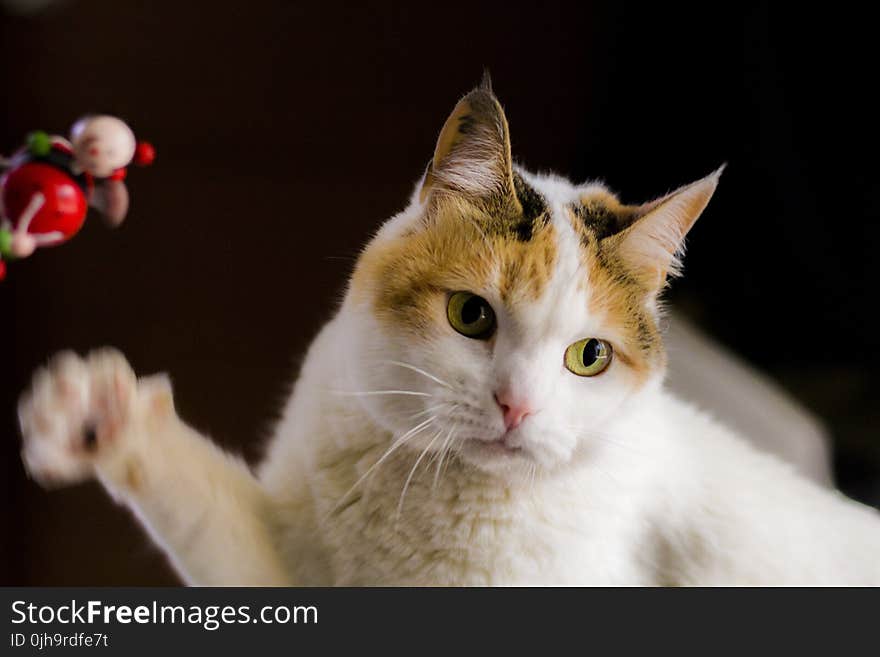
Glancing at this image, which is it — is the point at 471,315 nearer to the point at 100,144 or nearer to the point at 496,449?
the point at 496,449

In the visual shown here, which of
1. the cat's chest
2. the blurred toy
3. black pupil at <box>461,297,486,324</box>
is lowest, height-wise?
the cat's chest

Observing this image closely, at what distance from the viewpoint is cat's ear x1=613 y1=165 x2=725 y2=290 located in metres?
0.71

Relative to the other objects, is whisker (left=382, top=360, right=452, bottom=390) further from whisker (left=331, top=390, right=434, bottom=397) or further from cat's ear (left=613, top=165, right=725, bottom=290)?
cat's ear (left=613, top=165, right=725, bottom=290)

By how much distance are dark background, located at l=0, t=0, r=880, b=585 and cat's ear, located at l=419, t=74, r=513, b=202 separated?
149mm

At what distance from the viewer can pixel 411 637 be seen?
69 centimetres

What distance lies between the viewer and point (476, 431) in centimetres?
67

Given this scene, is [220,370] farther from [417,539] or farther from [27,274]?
[417,539]

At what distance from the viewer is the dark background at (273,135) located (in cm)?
99

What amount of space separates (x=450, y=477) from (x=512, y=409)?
0.12 metres

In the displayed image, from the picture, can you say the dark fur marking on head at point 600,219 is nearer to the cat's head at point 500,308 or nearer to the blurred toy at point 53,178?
the cat's head at point 500,308

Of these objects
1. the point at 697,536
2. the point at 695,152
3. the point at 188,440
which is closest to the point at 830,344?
the point at 695,152

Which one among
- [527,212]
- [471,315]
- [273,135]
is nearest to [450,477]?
[471,315]

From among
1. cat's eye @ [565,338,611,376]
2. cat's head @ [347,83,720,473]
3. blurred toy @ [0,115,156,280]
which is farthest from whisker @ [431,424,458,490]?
blurred toy @ [0,115,156,280]

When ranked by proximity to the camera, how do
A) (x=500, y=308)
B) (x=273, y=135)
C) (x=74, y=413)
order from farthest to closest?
(x=273, y=135), (x=500, y=308), (x=74, y=413)
